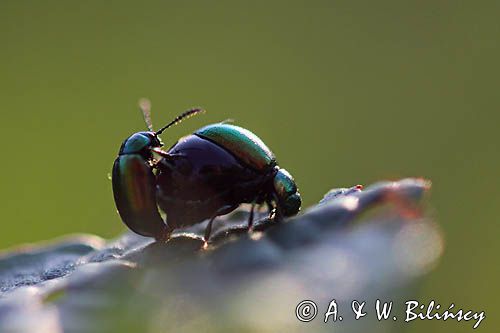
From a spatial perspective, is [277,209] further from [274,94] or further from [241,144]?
[274,94]

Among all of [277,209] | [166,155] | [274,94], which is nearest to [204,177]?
[166,155]

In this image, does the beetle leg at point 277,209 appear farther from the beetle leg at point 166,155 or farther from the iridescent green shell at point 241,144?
the beetle leg at point 166,155

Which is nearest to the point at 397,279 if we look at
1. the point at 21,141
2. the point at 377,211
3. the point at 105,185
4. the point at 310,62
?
the point at 377,211

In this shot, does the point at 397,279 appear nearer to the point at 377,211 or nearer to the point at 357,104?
the point at 377,211

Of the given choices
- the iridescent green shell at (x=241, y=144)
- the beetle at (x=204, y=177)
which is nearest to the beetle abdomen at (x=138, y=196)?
the beetle at (x=204, y=177)

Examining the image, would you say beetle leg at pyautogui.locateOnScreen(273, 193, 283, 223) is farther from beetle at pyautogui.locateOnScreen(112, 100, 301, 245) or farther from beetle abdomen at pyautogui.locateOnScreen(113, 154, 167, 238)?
beetle abdomen at pyautogui.locateOnScreen(113, 154, 167, 238)

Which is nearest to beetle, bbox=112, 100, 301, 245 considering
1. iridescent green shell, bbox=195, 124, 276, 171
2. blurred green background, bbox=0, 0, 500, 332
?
iridescent green shell, bbox=195, 124, 276, 171
